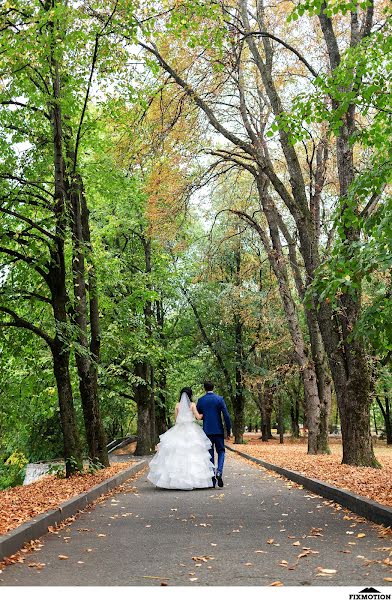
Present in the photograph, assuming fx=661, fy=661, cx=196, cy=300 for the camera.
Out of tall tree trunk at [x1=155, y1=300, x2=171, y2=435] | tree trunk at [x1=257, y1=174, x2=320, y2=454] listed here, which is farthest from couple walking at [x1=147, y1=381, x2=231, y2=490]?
tall tree trunk at [x1=155, y1=300, x2=171, y2=435]

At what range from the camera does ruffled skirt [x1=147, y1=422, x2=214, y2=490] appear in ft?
44.2

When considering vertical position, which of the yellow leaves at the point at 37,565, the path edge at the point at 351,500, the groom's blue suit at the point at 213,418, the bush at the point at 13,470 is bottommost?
the bush at the point at 13,470

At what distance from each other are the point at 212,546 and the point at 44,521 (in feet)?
7.35

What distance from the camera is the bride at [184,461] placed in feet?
44.2

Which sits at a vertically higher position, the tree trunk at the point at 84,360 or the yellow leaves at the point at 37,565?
the tree trunk at the point at 84,360

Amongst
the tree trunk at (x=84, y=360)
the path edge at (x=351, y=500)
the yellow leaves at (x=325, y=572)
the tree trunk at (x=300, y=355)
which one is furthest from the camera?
the tree trunk at (x=300, y=355)

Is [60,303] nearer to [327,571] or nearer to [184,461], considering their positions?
[184,461]

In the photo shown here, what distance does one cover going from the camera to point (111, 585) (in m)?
5.13

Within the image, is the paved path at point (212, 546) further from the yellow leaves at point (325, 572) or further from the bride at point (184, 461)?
the bride at point (184, 461)

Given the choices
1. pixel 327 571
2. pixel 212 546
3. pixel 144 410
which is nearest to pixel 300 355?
pixel 144 410

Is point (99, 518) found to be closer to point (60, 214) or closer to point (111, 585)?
point (111, 585)

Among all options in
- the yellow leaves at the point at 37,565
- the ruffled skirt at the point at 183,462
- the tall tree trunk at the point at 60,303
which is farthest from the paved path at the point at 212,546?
the tall tree trunk at the point at 60,303

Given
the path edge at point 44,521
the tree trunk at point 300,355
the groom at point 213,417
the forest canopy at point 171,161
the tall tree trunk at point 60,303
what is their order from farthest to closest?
1. the tree trunk at point 300,355
2. the tall tree trunk at point 60,303
3. the groom at point 213,417
4. the forest canopy at point 171,161
5. the path edge at point 44,521

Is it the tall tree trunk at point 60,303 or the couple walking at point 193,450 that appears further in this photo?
the tall tree trunk at point 60,303
